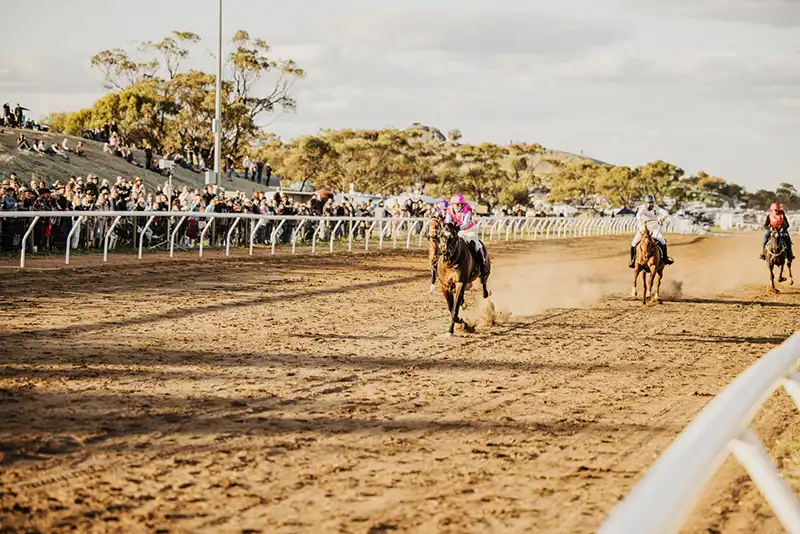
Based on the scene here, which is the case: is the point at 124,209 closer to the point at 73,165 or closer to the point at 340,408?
the point at 73,165

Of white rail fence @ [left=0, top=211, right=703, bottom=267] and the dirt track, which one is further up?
white rail fence @ [left=0, top=211, right=703, bottom=267]

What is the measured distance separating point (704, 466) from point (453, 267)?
10.3 m

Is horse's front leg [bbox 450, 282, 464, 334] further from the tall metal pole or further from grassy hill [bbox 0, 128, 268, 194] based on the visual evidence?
grassy hill [bbox 0, 128, 268, 194]

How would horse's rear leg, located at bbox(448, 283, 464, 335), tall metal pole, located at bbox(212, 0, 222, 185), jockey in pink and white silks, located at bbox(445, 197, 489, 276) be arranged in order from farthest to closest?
tall metal pole, located at bbox(212, 0, 222, 185), jockey in pink and white silks, located at bbox(445, 197, 489, 276), horse's rear leg, located at bbox(448, 283, 464, 335)

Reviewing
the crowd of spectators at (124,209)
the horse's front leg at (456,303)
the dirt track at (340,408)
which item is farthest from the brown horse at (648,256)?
the crowd of spectators at (124,209)

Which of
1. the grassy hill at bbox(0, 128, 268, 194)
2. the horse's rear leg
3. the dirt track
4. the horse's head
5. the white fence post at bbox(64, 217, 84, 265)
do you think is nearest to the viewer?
the dirt track

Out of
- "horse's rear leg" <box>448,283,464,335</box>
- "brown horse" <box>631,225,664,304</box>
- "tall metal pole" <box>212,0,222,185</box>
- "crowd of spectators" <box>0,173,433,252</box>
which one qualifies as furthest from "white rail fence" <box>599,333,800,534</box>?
"tall metal pole" <box>212,0,222,185</box>

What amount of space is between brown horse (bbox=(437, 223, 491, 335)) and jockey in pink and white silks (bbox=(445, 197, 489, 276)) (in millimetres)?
591

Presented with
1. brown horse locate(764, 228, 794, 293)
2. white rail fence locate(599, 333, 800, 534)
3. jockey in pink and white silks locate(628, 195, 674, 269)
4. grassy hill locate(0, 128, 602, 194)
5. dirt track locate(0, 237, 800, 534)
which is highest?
grassy hill locate(0, 128, 602, 194)

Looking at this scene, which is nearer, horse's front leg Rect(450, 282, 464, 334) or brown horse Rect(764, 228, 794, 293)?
horse's front leg Rect(450, 282, 464, 334)

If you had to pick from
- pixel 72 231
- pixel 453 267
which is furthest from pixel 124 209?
pixel 453 267

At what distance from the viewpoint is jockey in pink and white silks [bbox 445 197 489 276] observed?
546 inches

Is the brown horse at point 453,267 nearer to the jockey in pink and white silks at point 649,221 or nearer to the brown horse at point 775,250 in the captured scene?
the jockey in pink and white silks at point 649,221

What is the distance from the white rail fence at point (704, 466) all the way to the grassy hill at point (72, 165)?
30.9 meters
